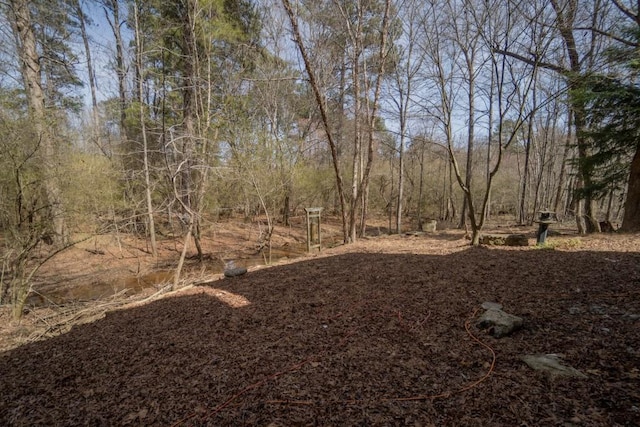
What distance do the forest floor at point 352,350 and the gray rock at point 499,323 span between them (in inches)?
3.0

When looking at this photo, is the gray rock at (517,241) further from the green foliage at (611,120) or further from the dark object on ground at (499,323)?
the dark object on ground at (499,323)

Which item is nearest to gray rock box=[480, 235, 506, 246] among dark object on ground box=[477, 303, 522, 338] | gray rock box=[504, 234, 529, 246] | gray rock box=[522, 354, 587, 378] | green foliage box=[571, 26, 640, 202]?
gray rock box=[504, 234, 529, 246]

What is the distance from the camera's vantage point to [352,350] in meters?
2.42

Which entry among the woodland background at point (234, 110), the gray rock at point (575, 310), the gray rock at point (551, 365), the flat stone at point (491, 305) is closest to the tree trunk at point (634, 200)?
the woodland background at point (234, 110)

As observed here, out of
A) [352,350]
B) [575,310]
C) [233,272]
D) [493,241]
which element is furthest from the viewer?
[493,241]

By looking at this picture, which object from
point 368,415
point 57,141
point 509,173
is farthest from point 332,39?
point 509,173

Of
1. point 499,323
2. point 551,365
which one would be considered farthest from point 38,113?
point 551,365

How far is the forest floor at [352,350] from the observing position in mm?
1728

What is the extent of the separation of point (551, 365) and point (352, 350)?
1.40m

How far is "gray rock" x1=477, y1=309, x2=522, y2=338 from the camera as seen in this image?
2.46m

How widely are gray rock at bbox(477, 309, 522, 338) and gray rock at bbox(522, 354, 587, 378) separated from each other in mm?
357

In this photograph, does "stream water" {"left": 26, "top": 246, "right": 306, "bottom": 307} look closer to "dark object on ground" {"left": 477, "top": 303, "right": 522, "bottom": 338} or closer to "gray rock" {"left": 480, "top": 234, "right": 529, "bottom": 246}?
"gray rock" {"left": 480, "top": 234, "right": 529, "bottom": 246}

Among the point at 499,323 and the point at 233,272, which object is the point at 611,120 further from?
the point at 233,272

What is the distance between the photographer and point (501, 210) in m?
24.3
